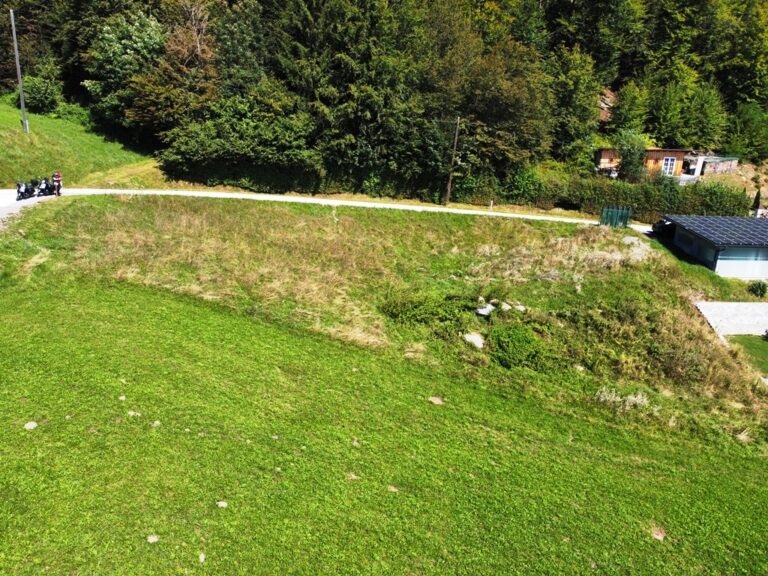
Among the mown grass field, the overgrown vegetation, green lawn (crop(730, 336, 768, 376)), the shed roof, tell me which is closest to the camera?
the mown grass field

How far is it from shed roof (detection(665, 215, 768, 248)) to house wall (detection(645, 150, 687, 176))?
1748 centimetres

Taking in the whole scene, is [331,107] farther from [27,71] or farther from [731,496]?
[731,496]

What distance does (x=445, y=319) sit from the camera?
24.7 meters

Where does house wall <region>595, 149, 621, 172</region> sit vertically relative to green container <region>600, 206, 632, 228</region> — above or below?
above

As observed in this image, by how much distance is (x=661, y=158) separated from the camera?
185 ft

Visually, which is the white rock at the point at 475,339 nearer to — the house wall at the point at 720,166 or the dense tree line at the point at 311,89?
the dense tree line at the point at 311,89

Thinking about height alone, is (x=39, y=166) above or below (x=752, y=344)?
above

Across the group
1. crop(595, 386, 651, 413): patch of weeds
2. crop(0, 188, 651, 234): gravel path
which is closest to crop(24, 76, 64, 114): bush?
crop(0, 188, 651, 234): gravel path

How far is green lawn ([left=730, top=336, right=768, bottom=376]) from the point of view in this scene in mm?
25828

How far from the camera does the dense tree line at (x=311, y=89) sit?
134 feet

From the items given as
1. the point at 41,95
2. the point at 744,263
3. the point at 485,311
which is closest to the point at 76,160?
the point at 41,95

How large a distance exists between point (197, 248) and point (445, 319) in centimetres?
1345

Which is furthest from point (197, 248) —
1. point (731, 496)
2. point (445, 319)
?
point (731, 496)

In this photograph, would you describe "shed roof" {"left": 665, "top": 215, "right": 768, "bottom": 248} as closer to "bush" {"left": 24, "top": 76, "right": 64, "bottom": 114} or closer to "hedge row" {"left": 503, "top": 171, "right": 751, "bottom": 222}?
"hedge row" {"left": 503, "top": 171, "right": 751, "bottom": 222}
